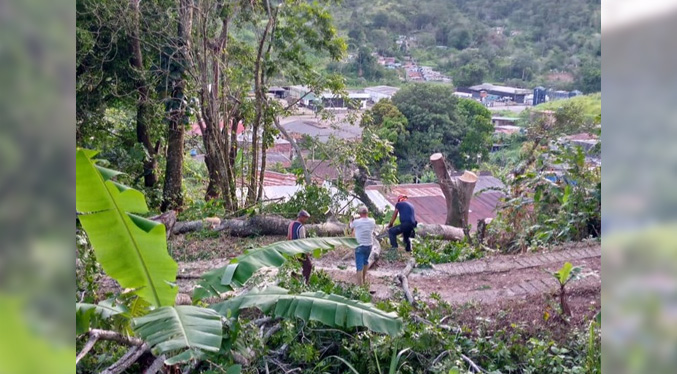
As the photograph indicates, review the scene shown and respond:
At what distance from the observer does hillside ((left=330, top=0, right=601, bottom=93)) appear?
4742 mm

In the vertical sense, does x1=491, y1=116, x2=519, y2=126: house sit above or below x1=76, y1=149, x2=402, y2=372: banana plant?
above

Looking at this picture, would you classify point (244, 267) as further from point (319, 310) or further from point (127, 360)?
point (127, 360)

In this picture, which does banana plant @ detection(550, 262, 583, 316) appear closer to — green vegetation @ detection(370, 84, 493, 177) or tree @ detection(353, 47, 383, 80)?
green vegetation @ detection(370, 84, 493, 177)

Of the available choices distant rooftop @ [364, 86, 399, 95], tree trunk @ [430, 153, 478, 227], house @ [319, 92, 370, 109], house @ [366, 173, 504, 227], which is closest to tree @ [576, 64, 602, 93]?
tree trunk @ [430, 153, 478, 227]

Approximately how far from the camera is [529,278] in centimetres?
546

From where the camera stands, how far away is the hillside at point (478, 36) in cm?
474

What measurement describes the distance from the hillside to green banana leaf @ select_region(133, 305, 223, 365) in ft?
8.18

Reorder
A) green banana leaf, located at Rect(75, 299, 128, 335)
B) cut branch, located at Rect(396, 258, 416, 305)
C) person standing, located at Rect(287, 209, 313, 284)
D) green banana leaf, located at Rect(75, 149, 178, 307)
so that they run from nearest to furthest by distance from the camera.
Result: green banana leaf, located at Rect(75, 149, 178, 307)
green banana leaf, located at Rect(75, 299, 128, 335)
cut branch, located at Rect(396, 258, 416, 305)
person standing, located at Rect(287, 209, 313, 284)
